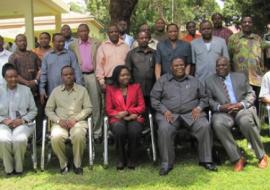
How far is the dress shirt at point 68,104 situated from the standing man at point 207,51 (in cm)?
185

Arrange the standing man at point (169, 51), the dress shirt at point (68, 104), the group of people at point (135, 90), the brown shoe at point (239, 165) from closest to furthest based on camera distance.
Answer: the brown shoe at point (239, 165)
the group of people at point (135, 90)
the dress shirt at point (68, 104)
the standing man at point (169, 51)

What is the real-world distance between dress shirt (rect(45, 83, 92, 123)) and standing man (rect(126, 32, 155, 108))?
2.83 ft

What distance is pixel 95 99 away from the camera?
7965 millimetres

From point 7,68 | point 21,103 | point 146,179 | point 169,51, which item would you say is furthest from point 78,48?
point 146,179

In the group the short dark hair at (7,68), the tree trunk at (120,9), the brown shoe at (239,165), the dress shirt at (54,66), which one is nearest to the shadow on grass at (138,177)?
the brown shoe at (239,165)

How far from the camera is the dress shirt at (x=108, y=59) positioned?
24.7 feet

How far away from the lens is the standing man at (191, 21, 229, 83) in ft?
24.2

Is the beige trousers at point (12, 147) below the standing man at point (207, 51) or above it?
below

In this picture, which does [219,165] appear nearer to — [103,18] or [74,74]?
[74,74]

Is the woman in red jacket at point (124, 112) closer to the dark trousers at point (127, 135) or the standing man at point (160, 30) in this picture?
the dark trousers at point (127, 135)

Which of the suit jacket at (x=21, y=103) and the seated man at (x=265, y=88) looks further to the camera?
the seated man at (x=265, y=88)

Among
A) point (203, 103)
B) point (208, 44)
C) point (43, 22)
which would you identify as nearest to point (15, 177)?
point (203, 103)

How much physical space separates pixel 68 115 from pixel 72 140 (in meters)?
0.51

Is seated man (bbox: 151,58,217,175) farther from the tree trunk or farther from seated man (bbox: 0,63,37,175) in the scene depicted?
the tree trunk
